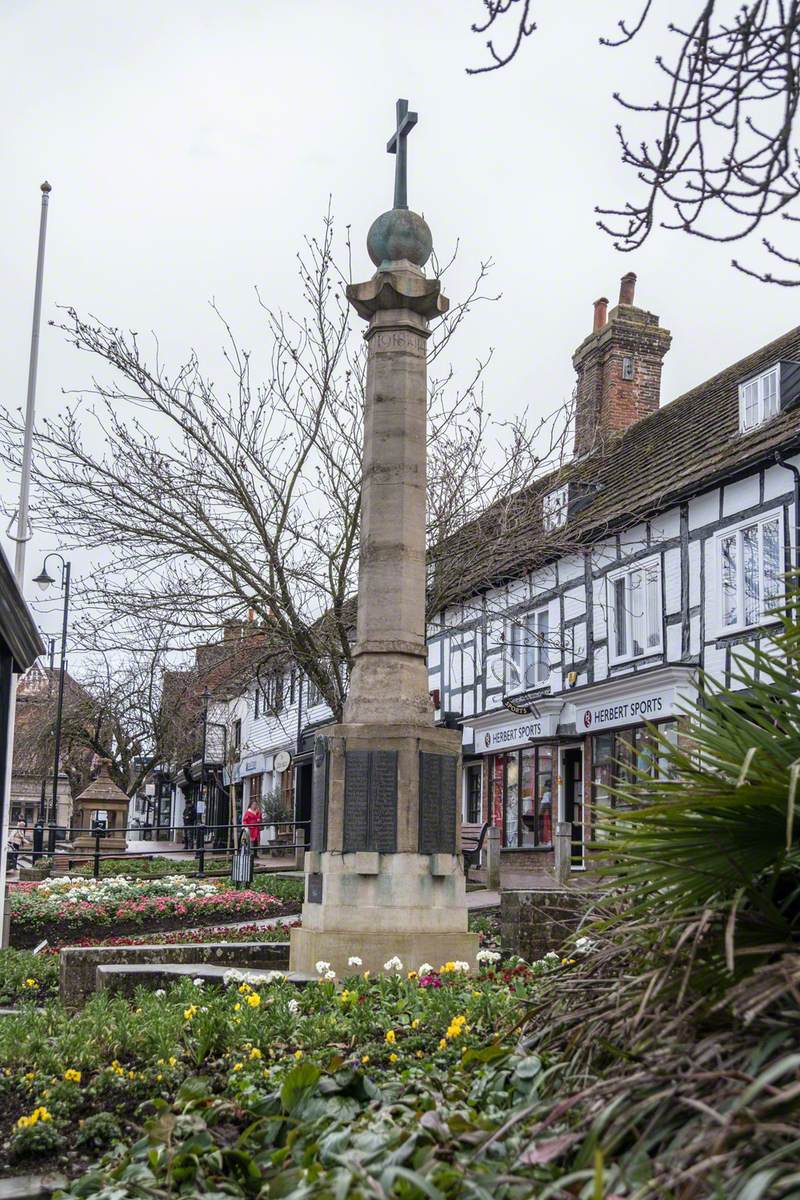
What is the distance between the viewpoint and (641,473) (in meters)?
23.2

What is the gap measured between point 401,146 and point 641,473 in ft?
44.3

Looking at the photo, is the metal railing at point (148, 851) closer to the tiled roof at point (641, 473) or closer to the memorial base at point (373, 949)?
the tiled roof at point (641, 473)

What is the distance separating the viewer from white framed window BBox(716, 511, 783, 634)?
60.7 feet

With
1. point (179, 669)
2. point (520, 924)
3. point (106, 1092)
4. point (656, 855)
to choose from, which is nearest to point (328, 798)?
point (520, 924)

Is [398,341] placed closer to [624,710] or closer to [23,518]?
[23,518]

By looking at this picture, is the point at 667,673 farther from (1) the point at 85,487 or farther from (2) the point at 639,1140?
(2) the point at 639,1140

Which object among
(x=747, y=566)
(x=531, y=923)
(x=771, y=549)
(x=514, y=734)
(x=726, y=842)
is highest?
(x=771, y=549)

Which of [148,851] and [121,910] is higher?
[148,851]

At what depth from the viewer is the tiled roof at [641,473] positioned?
1571 cm

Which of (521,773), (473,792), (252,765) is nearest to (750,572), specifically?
(521,773)

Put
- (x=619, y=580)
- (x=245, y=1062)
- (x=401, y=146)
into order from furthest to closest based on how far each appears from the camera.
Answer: (x=619, y=580) < (x=401, y=146) < (x=245, y=1062)

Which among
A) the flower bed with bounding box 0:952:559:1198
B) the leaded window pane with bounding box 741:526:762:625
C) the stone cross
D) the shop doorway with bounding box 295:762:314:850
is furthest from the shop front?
the flower bed with bounding box 0:952:559:1198

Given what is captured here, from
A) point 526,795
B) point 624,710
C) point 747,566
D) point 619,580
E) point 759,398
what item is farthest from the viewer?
point 526,795

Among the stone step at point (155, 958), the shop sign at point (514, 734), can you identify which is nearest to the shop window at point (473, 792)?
the shop sign at point (514, 734)
